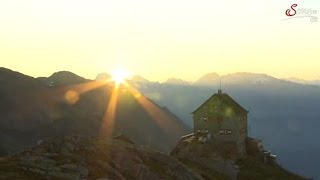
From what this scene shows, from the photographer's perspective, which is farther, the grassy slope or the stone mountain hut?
the stone mountain hut

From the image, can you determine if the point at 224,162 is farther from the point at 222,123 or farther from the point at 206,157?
the point at 222,123

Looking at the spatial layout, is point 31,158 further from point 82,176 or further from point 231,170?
point 231,170

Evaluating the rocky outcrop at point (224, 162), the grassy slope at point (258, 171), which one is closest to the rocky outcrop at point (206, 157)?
the rocky outcrop at point (224, 162)

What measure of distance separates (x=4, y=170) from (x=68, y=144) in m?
10.4

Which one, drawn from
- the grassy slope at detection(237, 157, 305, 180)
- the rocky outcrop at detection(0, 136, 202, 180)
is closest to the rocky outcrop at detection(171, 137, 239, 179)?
the grassy slope at detection(237, 157, 305, 180)

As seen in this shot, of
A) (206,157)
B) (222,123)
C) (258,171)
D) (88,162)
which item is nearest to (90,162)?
(88,162)

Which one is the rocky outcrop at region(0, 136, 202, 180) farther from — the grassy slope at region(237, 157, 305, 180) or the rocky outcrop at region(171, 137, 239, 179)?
the grassy slope at region(237, 157, 305, 180)

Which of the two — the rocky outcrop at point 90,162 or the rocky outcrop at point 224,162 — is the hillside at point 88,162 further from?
the rocky outcrop at point 224,162

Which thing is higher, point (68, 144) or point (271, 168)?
point (68, 144)

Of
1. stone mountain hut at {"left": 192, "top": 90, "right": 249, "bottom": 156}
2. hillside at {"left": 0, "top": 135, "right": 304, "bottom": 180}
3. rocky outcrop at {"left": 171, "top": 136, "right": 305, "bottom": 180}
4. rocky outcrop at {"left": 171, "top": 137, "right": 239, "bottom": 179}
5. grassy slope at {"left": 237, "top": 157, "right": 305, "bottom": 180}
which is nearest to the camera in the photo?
hillside at {"left": 0, "top": 135, "right": 304, "bottom": 180}

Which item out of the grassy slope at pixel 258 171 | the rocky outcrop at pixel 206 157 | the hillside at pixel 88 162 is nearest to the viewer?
the hillside at pixel 88 162

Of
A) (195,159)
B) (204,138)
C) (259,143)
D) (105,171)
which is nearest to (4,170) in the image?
(105,171)

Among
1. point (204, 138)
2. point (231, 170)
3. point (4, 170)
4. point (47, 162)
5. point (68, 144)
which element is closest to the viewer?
point (4, 170)

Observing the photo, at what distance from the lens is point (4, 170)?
134ft
